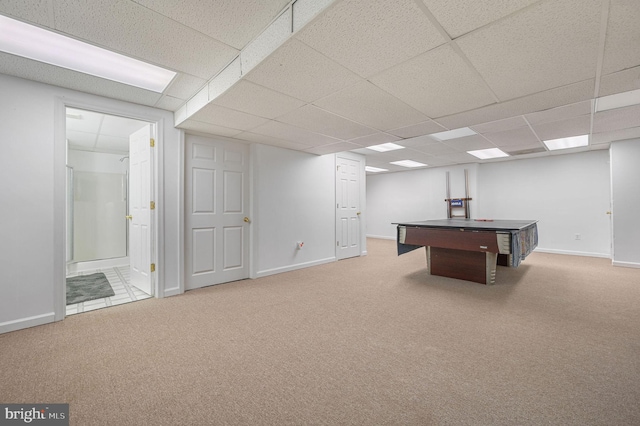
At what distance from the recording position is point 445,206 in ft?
25.0

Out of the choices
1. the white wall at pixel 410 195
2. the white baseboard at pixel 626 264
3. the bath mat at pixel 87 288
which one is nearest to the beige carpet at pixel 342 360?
the bath mat at pixel 87 288

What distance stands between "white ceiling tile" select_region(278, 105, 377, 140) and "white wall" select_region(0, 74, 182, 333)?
6.85 ft

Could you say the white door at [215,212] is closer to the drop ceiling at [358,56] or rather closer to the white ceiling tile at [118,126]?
the drop ceiling at [358,56]

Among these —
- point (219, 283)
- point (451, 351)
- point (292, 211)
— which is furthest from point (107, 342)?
point (292, 211)

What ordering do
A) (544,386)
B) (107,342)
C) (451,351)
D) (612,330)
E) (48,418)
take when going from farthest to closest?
Result: (612,330) → (107,342) → (451,351) → (544,386) → (48,418)

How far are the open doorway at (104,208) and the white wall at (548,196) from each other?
7.25m

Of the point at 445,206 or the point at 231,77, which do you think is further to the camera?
the point at 445,206

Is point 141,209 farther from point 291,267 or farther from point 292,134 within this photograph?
point 291,267

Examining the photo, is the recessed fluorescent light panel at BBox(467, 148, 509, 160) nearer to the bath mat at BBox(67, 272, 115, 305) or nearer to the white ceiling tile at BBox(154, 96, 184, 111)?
the white ceiling tile at BBox(154, 96, 184, 111)

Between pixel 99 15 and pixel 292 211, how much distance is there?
339 centimetres

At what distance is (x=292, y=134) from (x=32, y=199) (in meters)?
2.80

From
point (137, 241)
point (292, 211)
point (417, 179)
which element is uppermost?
point (417, 179)

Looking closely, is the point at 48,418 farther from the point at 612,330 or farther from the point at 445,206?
the point at 445,206

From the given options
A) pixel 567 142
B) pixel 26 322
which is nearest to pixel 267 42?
pixel 26 322
